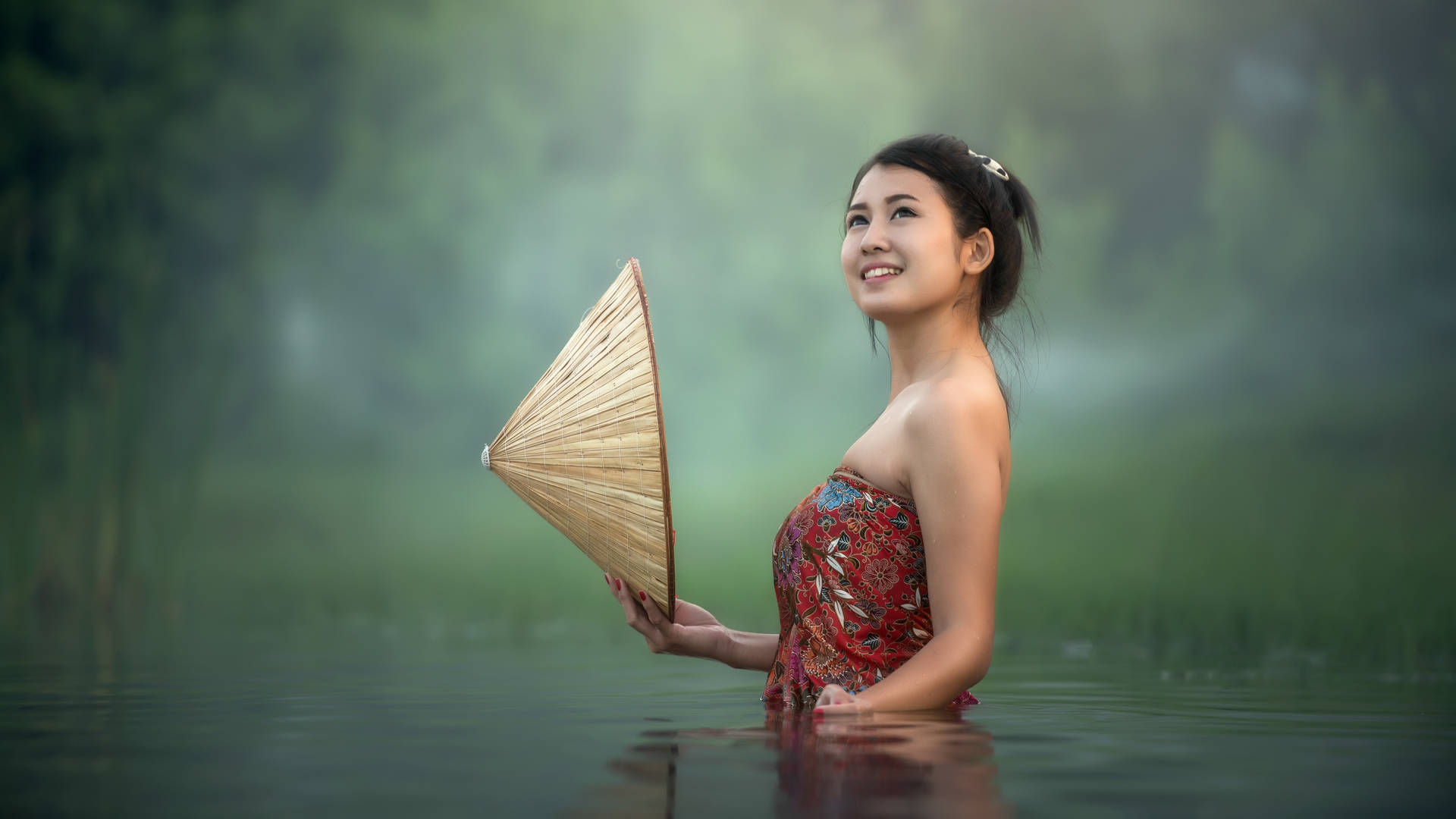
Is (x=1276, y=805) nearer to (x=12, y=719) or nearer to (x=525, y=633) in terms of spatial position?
(x=12, y=719)

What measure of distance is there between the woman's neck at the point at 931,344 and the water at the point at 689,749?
0.56 metres

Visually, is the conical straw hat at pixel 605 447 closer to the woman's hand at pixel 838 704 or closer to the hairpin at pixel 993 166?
the woman's hand at pixel 838 704

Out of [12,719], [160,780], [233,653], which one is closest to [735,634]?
[160,780]

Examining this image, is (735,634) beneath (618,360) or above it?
beneath

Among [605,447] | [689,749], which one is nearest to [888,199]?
[605,447]

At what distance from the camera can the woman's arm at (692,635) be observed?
2.15 meters

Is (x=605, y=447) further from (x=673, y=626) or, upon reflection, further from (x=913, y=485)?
(x=913, y=485)

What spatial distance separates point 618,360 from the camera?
1991mm

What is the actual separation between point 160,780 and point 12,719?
34.1 inches

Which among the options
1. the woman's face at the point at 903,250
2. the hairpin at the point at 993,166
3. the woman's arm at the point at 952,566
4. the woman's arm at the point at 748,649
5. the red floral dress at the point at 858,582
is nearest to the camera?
the woman's arm at the point at 952,566

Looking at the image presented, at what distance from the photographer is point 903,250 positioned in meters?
1.99

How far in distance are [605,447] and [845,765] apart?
2.52 feet

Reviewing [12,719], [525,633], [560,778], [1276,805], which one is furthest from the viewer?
[525,633]

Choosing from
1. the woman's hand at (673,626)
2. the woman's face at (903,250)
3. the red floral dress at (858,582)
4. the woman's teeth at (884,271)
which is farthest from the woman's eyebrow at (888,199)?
the woman's hand at (673,626)
